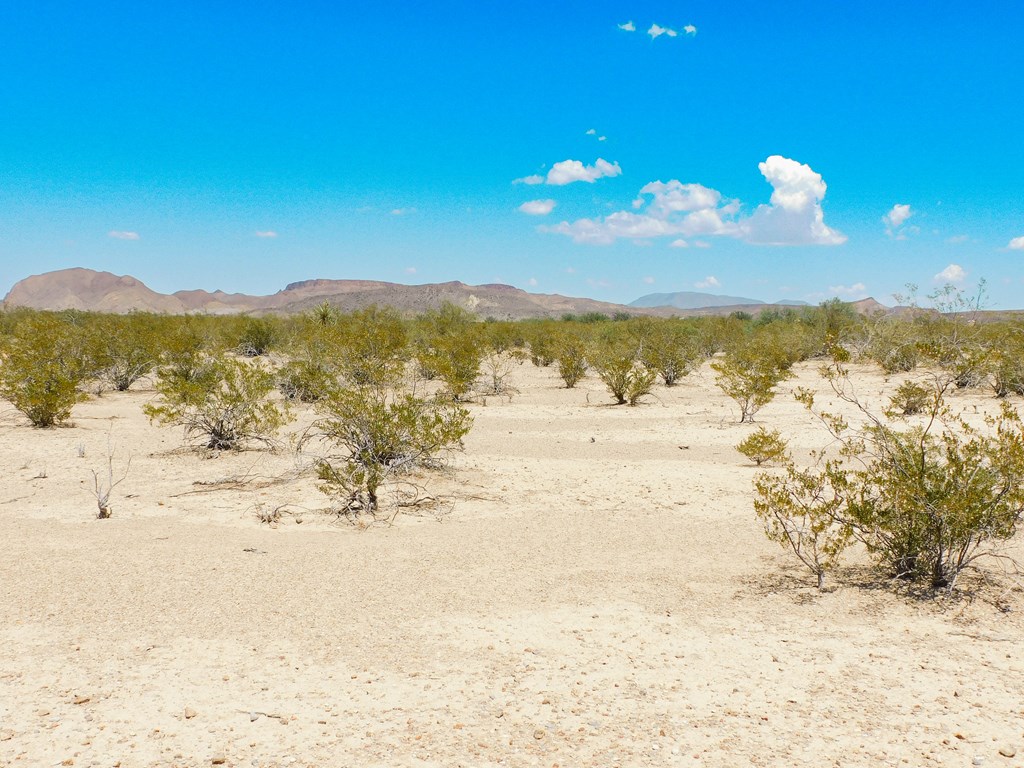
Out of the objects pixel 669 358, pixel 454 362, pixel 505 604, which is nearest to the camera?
pixel 505 604

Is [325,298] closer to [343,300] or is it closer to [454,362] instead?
[343,300]

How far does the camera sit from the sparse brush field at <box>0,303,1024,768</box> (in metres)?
4.01

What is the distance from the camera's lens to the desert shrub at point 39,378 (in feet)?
46.9

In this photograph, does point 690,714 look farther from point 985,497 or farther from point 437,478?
point 437,478

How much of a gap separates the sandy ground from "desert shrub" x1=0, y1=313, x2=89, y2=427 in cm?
536

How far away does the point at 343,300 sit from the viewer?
12612 cm

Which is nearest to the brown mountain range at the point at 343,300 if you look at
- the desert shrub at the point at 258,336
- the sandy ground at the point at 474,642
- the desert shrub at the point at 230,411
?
the desert shrub at the point at 258,336

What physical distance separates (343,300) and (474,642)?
412 ft

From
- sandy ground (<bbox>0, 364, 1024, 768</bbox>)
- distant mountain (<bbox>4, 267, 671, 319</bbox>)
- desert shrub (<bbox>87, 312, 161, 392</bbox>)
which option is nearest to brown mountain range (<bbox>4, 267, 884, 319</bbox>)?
distant mountain (<bbox>4, 267, 671, 319</bbox>)

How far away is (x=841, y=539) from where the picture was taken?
6.29 m

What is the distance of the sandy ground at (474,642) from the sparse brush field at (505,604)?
2cm

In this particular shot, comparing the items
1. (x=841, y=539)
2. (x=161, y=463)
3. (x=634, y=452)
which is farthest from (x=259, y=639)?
(x=634, y=452)

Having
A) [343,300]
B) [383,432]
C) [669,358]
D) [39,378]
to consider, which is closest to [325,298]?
[343,300]

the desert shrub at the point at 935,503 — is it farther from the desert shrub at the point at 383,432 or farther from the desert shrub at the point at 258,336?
the desert shrub at the point at 258,336
